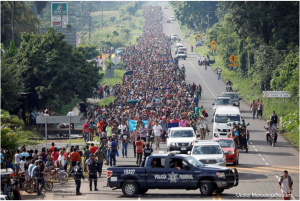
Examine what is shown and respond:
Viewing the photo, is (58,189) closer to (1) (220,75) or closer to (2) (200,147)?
(2) (200,147)

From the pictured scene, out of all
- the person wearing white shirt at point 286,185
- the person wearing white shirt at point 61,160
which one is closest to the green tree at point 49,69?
the person wearing white shirt at point 61,160

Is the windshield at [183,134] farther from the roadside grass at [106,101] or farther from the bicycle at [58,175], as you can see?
the roadside grass at [106,101]

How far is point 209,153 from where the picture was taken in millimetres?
26688

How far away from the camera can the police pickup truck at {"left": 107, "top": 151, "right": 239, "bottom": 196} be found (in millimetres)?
21453

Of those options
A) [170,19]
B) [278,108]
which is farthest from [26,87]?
[170,19]

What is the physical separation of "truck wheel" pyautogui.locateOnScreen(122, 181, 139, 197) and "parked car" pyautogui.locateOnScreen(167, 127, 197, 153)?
939 cm

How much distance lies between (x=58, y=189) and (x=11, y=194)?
4193mm

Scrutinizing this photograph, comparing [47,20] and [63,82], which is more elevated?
[47,20]

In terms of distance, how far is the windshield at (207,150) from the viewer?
1053 inches

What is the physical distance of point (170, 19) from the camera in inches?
7195

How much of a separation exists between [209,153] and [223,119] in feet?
33.7

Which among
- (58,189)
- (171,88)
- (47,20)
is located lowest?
(58,189)

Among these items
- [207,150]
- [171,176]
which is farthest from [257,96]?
[171,176]

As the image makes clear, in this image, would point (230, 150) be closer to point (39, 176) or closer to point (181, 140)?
point (181, 140)
